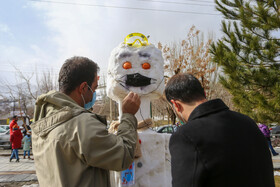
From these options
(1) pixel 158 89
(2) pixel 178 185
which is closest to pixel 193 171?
(2) pixel 178 185

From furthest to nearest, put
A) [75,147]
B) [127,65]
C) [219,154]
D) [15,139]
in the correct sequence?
[15,139] → [127,65] → [75,147] → [219,154]

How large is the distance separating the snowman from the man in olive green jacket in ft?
4.50

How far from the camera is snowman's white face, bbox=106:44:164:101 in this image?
316 cm

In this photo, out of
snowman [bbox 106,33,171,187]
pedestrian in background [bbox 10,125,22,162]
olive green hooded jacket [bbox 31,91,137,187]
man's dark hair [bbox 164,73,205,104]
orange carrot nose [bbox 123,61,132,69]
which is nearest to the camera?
olive green hooded jacket [bbox 31,91,137,187]

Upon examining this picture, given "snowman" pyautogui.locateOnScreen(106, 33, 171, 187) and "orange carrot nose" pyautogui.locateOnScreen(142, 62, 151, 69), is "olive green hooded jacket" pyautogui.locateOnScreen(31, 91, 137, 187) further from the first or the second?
"orange carrot nose" pyautogui.locateOnScreen(142, 62, 151, 69)

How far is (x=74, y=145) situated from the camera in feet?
4.38

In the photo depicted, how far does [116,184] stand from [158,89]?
1.34 m

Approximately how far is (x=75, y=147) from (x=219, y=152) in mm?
785

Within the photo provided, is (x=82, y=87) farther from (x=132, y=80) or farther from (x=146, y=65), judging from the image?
(x=146, y=65)

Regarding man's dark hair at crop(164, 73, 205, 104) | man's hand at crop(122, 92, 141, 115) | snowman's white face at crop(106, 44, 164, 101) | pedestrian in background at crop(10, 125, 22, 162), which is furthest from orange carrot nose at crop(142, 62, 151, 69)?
pedestrian in background at crop(10, 125, 22, 162)

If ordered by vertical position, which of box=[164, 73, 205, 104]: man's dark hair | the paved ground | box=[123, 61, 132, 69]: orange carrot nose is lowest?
the paved ground

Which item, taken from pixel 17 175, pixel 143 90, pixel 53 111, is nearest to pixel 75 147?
pixel 53 111

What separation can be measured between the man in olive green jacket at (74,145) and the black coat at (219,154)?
13.2 inches

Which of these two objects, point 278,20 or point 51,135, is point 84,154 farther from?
point 278,20
